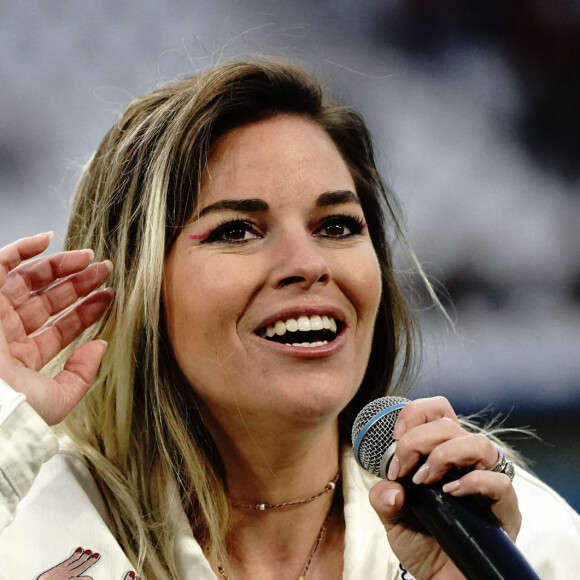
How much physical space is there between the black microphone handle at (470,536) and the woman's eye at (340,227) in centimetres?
57

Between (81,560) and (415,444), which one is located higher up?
(415,444)

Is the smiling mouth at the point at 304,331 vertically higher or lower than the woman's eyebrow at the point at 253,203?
lower

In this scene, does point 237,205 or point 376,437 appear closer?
point 376,437

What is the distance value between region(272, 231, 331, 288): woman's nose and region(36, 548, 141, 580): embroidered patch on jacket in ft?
1.61

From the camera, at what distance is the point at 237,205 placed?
1.34 m

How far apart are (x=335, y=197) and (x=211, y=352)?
340mm

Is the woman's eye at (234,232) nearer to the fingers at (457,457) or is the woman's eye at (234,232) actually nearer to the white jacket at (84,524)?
the white jacket at (84,524)

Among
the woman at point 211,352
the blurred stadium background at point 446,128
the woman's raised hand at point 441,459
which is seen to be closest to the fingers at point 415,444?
the woman's raised hand at point 441,459

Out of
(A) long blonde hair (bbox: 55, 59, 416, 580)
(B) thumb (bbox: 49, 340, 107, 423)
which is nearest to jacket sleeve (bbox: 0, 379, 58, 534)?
(B) thumb (bbox: 49, 340, 107, 423)

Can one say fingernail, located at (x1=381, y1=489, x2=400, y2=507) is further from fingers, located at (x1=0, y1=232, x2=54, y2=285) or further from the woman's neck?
fingers, located at (x1=0, y1=232, x2=54, y2=285)

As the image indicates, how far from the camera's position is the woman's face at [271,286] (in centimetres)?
127

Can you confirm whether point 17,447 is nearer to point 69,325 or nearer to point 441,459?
point 69,325

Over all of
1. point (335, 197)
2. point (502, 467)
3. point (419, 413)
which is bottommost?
point (502, 467)

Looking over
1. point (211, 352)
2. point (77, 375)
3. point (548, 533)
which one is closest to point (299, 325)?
point (211, 352)
